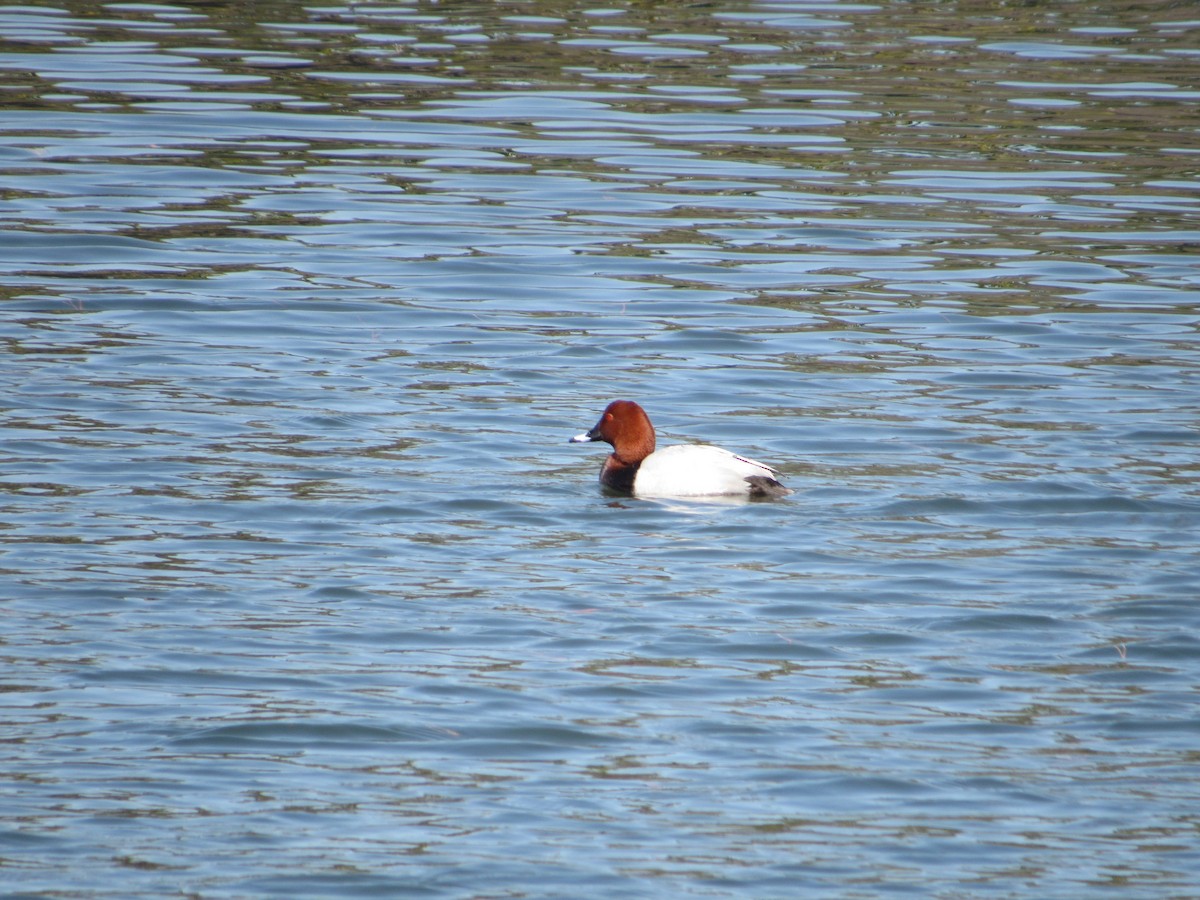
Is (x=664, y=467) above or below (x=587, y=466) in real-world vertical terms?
above

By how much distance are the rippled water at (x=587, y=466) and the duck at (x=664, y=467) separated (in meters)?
0.15

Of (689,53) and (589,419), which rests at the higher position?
(689,53)

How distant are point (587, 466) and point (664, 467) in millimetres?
885

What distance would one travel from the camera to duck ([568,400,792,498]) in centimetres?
988

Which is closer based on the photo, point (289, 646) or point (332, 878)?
point (332, 878)

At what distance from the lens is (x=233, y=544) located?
8.77 meters

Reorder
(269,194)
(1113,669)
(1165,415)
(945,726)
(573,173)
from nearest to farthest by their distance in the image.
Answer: (945,726) < (1113,669) < (1165,415) < (269,194) < (573,173)

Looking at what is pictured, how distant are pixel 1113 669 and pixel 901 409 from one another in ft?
14.4

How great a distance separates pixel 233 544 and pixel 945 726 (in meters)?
3.64

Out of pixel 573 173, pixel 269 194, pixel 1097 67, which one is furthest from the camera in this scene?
pixel 1097 67

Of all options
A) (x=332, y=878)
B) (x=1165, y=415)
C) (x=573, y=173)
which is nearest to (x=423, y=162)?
(x=573, y=173)

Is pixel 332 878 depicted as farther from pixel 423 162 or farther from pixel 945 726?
pixel 423 162

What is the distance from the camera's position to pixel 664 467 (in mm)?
10219

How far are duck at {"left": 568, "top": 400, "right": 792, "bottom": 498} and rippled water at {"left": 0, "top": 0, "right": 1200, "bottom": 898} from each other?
0.15 metres
